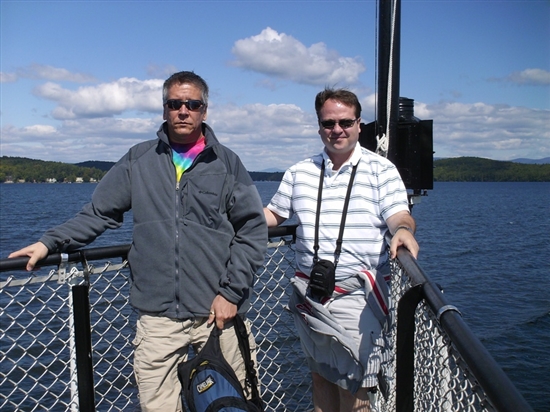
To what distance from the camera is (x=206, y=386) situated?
109 inches

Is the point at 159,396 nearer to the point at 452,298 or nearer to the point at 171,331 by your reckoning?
the point at 171,331

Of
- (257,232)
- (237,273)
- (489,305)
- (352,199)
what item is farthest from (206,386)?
(489,305)

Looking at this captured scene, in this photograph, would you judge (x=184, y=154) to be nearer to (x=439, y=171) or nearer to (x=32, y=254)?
(x=32, y=254)

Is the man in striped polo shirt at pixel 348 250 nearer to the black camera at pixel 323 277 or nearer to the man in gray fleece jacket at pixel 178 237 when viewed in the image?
the black camera at pixel 323 277

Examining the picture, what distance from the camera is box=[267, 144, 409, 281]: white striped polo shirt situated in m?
3.02

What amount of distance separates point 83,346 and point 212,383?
796 millimetres

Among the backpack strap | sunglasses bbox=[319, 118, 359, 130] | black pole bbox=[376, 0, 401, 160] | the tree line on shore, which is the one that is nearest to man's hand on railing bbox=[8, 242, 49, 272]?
the backpack strap

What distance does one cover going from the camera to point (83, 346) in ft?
9.95

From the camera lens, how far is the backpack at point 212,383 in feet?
8.93

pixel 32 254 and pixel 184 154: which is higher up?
pixel 184 154

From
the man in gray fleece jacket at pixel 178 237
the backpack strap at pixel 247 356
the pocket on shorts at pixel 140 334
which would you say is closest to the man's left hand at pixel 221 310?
the man in gray fleece jacket at pixel 178 237

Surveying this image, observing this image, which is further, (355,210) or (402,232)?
(355,210)

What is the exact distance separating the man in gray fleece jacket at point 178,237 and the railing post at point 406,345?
1.13m

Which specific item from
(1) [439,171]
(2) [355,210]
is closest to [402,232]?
(2) [355,210]
